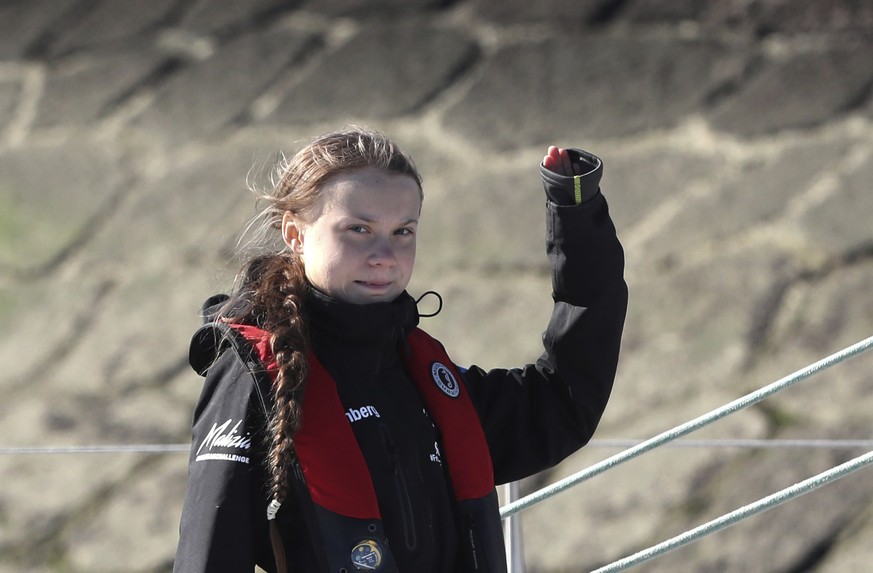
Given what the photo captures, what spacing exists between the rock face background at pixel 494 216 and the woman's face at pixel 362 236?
1270mm

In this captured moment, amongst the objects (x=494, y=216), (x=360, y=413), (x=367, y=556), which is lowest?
(x=367, y=556)

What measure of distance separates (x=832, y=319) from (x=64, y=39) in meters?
1.77

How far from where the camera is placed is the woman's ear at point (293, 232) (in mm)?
1091

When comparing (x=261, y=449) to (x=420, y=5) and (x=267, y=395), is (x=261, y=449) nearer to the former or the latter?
(x=267, y=395)

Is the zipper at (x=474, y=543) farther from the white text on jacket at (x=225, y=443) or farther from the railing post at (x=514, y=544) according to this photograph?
the railing post at (x=514, y=544)

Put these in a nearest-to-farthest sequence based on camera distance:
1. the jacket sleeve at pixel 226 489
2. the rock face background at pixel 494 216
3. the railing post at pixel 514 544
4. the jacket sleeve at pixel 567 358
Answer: the jacket sleeve at pixel 226 489
the jacket sleeve at pixel 567 358
the railing post at pixel 514 544
the rock face background at pixel 494 216

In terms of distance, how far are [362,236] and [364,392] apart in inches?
4.5

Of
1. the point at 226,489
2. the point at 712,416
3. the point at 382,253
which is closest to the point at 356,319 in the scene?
the point at 382,253

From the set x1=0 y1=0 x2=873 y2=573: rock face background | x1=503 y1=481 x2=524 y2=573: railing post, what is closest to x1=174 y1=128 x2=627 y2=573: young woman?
x1=503 y1=481 x2=524 y2=573: railing post

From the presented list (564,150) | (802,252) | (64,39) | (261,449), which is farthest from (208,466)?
(64,39)

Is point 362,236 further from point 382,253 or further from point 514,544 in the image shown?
point 514,544

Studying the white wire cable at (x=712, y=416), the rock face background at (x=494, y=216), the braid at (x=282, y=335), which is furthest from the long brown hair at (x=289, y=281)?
the rock face background at (x=494, y=216)

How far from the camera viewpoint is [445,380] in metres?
1.10

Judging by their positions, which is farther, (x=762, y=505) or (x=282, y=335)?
(x=762, y=505)
